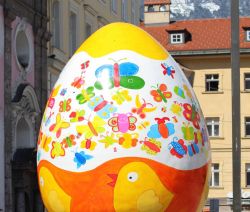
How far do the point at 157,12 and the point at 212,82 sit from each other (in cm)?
795

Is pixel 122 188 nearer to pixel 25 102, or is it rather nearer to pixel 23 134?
pixel 25 102

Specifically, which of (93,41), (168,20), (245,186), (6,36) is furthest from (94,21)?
(93,41)

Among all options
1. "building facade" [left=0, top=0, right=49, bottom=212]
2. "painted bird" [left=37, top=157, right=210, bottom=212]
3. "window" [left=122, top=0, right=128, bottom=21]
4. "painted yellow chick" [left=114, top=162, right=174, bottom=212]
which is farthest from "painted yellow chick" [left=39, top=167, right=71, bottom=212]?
"window" [left=122, top=0, right=128, bottom=21]

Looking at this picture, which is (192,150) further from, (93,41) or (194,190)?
(93,41)

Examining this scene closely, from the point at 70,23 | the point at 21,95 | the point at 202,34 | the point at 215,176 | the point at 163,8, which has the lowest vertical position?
the point at 215,176

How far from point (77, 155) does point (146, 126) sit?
739 millimetres

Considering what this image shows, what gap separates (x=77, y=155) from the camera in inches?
353

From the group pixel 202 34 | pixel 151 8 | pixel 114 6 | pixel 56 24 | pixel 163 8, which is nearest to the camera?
pixel 56 24

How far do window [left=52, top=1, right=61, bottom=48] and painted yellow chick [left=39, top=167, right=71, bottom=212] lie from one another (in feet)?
66.5

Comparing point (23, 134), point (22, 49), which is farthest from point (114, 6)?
point (23, 134)

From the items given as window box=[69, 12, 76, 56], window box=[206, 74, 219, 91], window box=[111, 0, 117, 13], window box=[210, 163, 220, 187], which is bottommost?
window box=[210, 163, 220, 187]

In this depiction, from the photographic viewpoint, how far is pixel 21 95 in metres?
24.2

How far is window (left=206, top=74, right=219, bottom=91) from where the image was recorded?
47.7m

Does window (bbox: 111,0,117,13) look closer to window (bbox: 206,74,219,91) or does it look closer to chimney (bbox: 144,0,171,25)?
window (bbox: 206,74,219,91)
